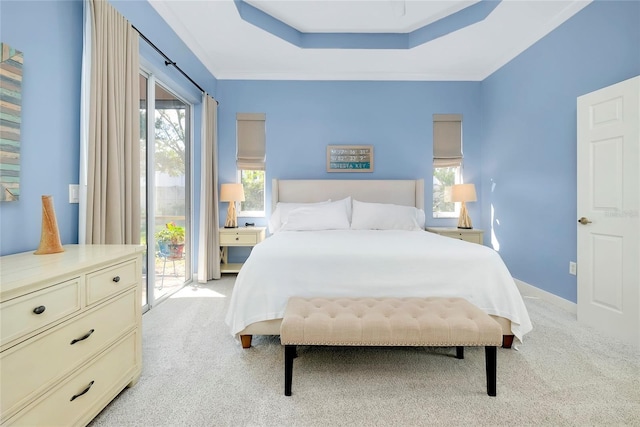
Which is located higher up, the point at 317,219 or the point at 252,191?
the point at 252,191

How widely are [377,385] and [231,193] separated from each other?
10.1 feet

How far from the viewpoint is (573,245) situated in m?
2.97

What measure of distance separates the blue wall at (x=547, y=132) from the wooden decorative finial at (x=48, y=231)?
3858mm

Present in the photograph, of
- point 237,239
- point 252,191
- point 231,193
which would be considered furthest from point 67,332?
point 252,191

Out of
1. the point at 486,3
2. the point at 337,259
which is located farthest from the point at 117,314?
the point at 486,3

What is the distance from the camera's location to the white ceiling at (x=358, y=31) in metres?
2.99

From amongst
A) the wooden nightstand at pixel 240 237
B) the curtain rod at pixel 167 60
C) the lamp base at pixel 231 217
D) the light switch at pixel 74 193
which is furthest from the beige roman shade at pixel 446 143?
the light switch at pixel 74 193

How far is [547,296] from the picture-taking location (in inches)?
128

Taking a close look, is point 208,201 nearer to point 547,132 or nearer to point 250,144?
point 250,144

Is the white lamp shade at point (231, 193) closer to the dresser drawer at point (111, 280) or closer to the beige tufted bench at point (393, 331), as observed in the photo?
the dresser drawer at point (111, 280)

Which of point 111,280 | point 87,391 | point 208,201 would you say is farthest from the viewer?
point 208,201

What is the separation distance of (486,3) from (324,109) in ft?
7.22

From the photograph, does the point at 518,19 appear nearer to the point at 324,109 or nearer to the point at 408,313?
the point at 324,109

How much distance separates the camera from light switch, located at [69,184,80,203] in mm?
1871
